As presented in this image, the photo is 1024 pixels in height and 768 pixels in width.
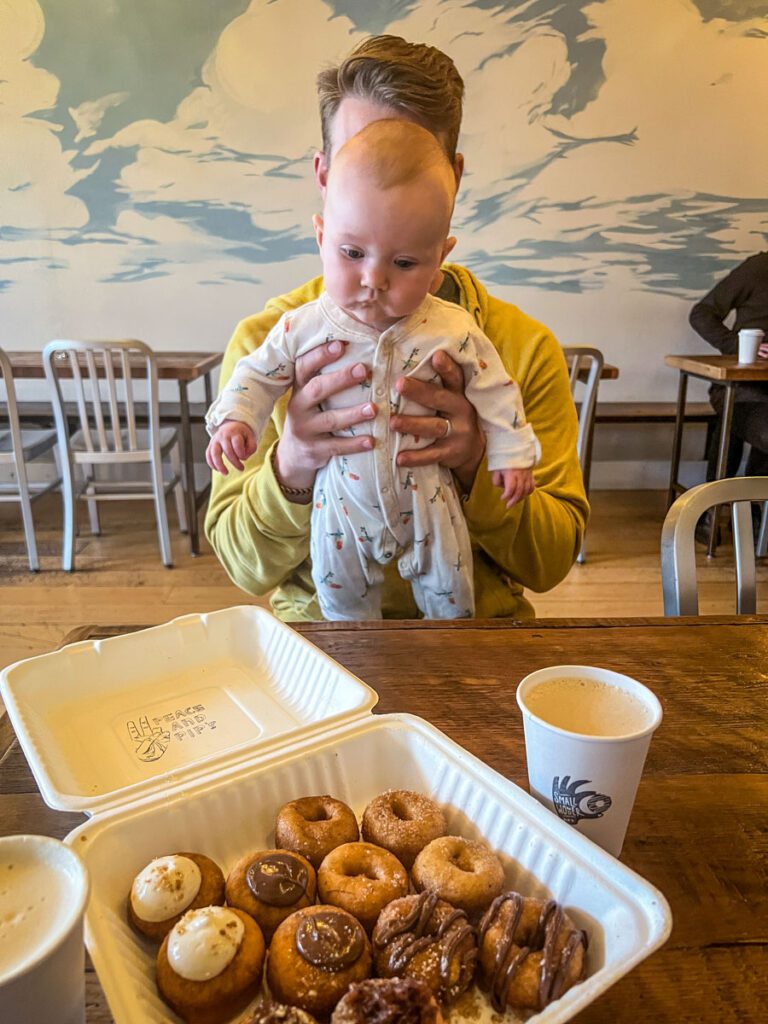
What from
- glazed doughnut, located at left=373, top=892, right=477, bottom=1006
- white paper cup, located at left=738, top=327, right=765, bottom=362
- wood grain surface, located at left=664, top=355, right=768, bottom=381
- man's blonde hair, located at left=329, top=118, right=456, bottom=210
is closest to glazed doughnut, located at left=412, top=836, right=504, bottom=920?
glazed doughnut, located at left=373, top=892, right=477, bottom=1006

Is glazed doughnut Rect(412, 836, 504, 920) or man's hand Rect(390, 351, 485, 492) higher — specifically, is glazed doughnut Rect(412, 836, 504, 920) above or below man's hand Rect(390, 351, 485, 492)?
below

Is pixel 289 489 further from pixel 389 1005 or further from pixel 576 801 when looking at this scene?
pixel 389 1005

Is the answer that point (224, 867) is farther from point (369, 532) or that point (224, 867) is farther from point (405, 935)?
point (369, 532)

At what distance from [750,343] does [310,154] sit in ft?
8.34

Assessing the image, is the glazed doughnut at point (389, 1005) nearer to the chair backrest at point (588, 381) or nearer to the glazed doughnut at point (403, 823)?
the glazed doughnut at point (403, 823)

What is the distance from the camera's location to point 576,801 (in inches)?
26.2

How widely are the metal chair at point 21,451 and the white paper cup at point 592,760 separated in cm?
315

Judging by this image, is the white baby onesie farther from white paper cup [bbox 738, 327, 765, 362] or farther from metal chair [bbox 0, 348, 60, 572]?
white paper cup [bbox 738, 327, 765, 362]

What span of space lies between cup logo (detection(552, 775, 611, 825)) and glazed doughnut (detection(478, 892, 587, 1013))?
0.09 meters

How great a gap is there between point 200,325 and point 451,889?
421 cm

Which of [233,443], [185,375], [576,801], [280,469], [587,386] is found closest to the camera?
[576,801]

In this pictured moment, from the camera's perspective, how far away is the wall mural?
397 cm

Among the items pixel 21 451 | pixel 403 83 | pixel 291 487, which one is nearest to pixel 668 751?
pixel 291 487

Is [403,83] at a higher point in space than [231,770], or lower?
higher
